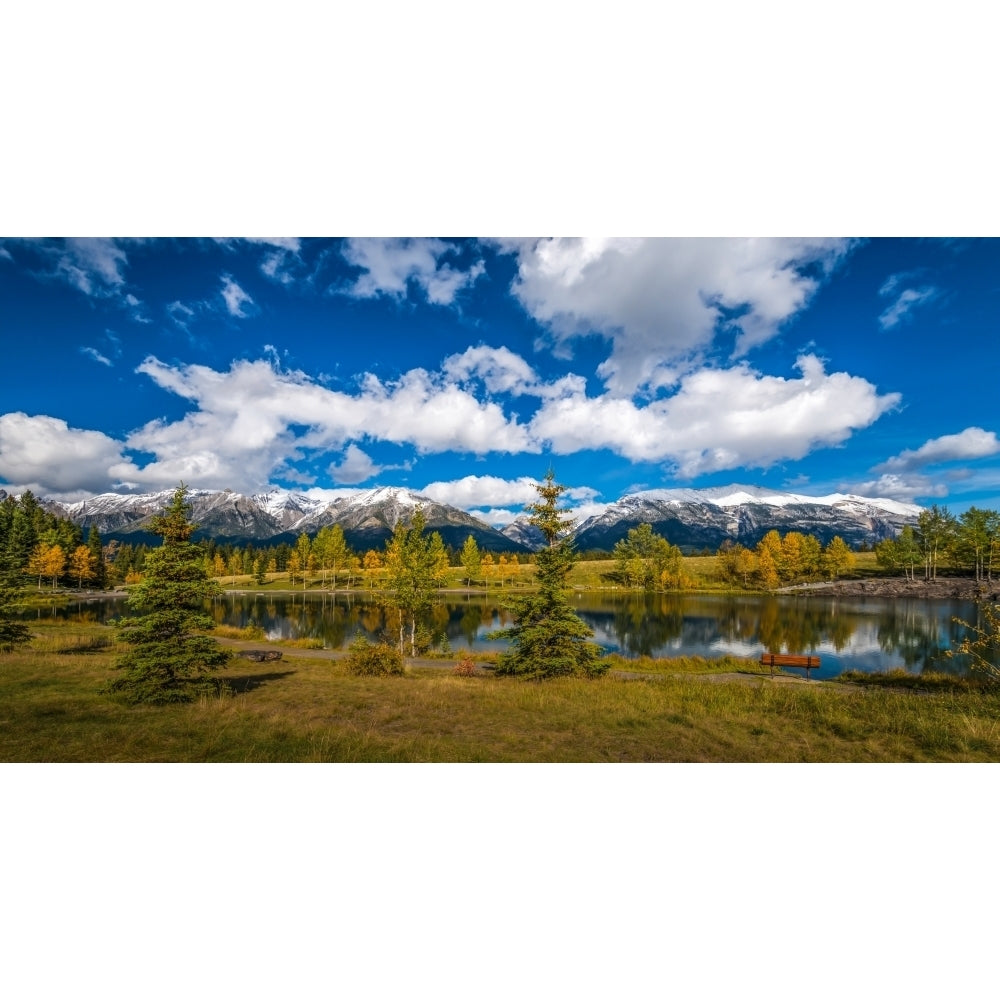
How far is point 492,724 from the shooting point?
318 inches

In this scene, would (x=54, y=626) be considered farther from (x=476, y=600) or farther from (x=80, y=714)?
(x=476, y=600)

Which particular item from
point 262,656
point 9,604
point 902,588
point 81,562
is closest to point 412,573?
point 262,656

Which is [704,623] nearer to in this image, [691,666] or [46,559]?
[691,666]

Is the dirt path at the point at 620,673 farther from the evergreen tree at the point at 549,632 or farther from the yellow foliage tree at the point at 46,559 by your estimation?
the yellow foliage tree at the point at 46,559

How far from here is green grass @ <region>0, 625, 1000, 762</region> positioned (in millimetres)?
6734

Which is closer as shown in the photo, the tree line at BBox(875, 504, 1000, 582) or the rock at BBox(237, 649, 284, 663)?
the rock at BBox(237, 649, 284, 663)

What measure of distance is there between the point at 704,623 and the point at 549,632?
29535 millimetres

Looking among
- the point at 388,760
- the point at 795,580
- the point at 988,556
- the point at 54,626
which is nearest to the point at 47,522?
the point at 54,626

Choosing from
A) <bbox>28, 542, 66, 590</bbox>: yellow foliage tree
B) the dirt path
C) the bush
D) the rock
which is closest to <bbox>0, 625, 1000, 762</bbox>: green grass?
the bush

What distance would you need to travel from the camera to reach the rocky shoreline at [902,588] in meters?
55.8

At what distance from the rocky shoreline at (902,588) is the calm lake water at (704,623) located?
4164 millimetres

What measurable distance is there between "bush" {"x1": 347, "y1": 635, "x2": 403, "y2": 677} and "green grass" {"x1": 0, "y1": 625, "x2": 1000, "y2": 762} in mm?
2230

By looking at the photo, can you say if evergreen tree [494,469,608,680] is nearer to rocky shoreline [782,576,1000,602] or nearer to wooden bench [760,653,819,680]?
wooden bench [760,653,819,680]

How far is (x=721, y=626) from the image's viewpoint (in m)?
35.8
